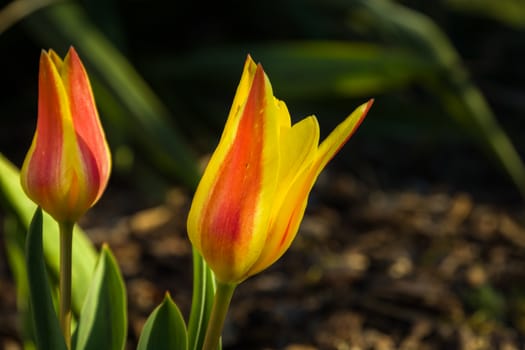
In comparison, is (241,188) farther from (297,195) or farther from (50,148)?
(50,148)

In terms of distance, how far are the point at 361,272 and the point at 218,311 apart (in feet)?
3.32

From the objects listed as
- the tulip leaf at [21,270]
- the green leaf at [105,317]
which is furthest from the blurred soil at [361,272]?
the green leaf at [105,317]

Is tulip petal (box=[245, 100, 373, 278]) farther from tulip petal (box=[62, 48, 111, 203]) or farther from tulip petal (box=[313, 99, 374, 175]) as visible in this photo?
tulip petal (box=[62, 48, 111, 203])

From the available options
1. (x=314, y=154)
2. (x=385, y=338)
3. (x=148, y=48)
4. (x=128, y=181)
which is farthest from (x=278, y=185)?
(x=148, y=48)

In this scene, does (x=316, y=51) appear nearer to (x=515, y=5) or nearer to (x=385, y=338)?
(x=515, y=5)

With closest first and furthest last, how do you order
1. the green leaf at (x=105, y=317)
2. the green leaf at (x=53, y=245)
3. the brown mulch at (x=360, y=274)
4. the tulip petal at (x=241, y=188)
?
the tulip petal at (x=241, y=188) → the green leaf at (x=105, y=317) → the green leaf at (x=53, y=245) → the brown mulch at (x=360, y=274)

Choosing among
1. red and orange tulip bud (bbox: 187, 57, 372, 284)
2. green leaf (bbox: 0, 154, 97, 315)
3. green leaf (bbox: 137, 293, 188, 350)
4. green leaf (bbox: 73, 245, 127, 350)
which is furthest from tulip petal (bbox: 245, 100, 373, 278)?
green leaf (bbox: 0, 154, 97, 315)

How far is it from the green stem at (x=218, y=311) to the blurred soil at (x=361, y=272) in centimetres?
75

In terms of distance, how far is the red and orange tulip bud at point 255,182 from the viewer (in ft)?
2.48

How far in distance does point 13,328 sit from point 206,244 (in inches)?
38.2

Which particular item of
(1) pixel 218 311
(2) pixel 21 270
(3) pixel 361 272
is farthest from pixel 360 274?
(1) pixel 218 311

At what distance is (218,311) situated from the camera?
83cm

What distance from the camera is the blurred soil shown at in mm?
1639

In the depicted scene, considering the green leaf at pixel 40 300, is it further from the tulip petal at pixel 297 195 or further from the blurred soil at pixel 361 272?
the blurred soil at pixel 361 272
